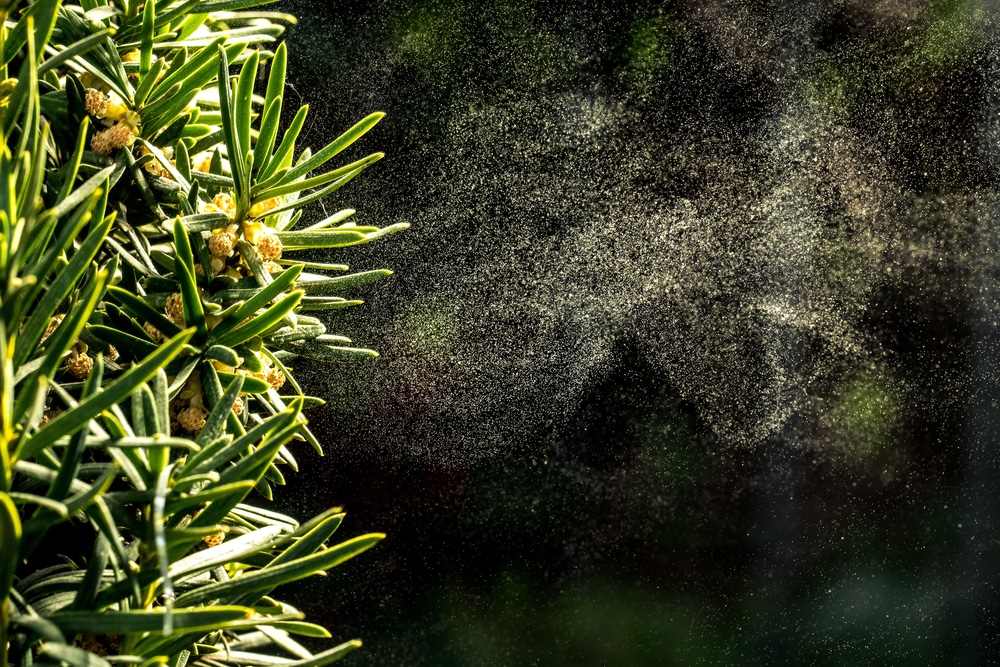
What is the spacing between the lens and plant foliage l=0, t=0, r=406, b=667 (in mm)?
215

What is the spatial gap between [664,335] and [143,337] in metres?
1.01

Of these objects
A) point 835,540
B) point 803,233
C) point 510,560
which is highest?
point 803,233

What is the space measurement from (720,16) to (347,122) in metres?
0.68

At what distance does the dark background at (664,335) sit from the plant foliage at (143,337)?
2.12ft

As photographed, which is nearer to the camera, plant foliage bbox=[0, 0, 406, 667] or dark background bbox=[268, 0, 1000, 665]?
plant foliage bbox=[0, 0, 406, 667]

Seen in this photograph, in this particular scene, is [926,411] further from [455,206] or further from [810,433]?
[455,206]

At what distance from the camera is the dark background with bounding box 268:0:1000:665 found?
1071 millimetres

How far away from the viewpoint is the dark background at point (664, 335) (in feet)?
3.51

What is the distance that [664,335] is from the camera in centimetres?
122

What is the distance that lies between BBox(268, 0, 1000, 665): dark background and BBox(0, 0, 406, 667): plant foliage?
645 millimetres

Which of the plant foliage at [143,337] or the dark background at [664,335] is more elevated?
the plant foliage at [143,337]

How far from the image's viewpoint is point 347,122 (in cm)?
104

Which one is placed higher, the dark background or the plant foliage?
the plant foliage

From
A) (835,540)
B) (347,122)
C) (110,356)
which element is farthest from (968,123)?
(110,356)
